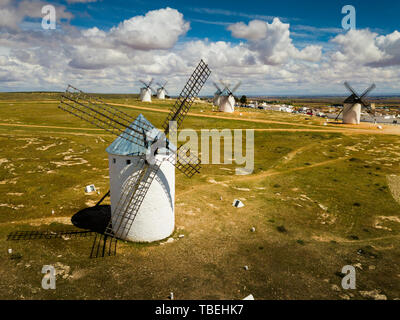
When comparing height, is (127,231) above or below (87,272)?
above

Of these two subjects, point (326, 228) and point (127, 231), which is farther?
point (326, 228)

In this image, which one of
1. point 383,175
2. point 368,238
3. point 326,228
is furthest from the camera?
point 383,175

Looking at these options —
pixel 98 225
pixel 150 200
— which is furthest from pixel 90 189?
pixel 150 200

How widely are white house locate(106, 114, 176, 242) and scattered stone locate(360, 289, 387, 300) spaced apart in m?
12.0

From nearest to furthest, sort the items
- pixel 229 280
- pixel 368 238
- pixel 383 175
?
pixel 229 280 → pixel 368 238 → pixel 383 175

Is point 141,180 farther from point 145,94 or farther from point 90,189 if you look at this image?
point 145,94

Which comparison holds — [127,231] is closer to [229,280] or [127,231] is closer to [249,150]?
[229,280]

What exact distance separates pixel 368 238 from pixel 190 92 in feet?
56.2
